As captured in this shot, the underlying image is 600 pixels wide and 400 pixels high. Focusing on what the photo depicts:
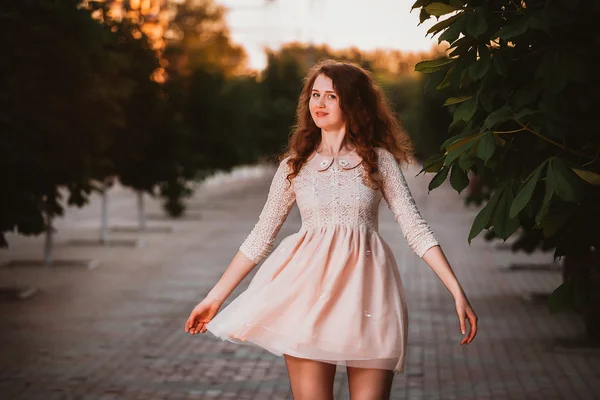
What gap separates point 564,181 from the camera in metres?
4.20

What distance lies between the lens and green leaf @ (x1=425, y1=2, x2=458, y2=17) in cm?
474

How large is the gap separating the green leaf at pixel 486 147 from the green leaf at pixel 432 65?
2.11 ft

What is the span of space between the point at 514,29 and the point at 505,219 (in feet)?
2.33

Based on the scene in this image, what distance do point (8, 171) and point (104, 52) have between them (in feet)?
8.41

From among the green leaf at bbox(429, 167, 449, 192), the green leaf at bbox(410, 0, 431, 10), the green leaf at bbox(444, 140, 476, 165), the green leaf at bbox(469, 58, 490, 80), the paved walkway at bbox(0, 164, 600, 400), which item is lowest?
Result: the paved walkway at bbox(0, 164, 600, 400)

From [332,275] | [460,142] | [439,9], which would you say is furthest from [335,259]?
[439,9]

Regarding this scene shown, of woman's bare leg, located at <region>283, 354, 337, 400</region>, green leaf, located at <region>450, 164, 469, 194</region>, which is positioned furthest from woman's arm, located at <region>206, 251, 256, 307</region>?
green leaf, located at <region>450, 164, 469, 194</region>

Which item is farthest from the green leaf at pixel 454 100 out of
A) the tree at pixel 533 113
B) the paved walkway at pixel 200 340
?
the paved walkway at pixel 200 340

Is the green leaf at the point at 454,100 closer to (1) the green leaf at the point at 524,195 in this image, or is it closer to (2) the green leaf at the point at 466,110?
(2) the green leaf at the point at 466,110

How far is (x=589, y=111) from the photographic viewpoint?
5129mm

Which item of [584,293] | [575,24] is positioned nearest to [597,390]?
[584,293]

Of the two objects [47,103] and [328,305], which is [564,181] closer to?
[328,305]

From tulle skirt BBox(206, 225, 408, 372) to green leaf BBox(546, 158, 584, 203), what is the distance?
A: 2.73 ft

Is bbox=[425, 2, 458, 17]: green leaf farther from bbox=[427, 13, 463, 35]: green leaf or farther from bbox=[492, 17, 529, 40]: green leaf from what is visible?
bbox=[492, 17, 529, 40]: green leaf
